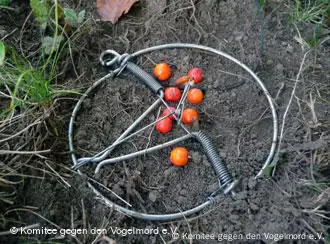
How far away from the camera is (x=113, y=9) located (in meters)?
2.26

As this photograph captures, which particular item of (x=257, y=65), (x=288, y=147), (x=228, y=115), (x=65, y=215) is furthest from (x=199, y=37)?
(x=65, y=215)

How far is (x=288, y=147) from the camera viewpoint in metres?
1.74

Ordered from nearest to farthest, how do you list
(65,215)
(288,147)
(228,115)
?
(65,215), (288,147), (228,115)

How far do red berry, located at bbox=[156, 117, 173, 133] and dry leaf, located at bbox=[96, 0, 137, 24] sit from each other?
0.80m

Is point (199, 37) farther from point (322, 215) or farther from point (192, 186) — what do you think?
point (322, 215)

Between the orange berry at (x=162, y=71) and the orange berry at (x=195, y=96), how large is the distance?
0.19 meters

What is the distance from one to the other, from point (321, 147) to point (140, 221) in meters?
0.94

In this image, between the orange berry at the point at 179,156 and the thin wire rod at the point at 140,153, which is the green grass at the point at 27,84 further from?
the orange berry at the point at 179,156

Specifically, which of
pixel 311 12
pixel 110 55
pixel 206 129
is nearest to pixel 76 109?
pixel 110 55

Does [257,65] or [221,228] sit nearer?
[221,228]

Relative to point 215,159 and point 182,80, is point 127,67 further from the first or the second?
point 215,159

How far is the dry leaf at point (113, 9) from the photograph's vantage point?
2.25m

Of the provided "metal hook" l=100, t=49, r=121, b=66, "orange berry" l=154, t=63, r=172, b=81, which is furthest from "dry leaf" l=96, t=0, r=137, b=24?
"orange berry" l=154, t=63, r=172, b=81

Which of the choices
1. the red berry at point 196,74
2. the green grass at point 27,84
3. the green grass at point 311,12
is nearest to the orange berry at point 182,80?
the red berry at point 196,74
